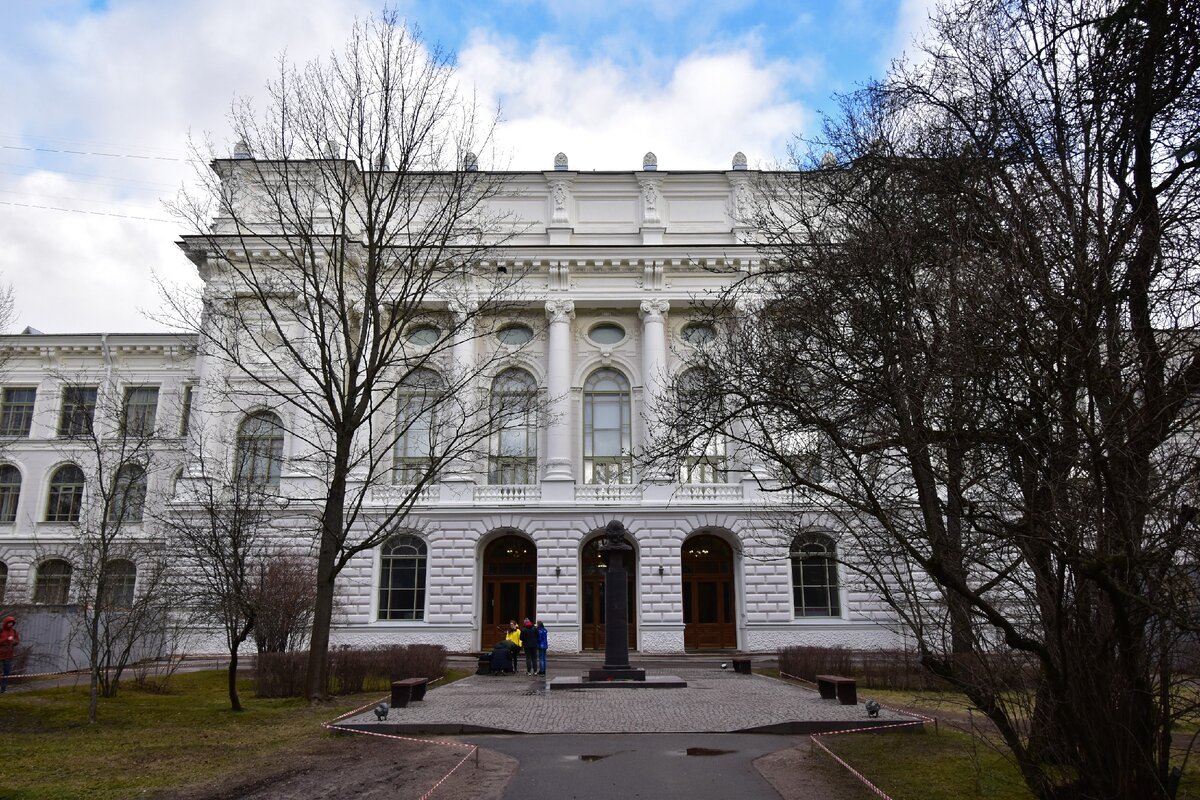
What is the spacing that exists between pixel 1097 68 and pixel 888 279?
9.11ft

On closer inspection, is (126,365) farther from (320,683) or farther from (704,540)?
(320,683)

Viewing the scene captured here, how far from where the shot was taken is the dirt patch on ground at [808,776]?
9219mm

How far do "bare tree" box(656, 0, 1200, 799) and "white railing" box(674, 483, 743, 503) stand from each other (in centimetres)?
2520

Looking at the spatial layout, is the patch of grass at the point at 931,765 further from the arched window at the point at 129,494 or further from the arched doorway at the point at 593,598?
the arched doorway at the point at 593,598

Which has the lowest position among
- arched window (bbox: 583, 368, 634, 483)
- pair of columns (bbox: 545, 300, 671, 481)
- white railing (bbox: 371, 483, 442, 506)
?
white railing (bbox: 371, 483, 442, 506)

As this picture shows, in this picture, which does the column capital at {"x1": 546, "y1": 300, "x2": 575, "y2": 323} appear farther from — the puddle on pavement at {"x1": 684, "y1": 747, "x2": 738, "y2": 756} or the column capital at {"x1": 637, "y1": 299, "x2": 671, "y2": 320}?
the puddle on pavement at {"x1": 684, "y1": 747, "x2": 738, "y2": 756}

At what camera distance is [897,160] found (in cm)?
1016

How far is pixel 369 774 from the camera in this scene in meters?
10.2

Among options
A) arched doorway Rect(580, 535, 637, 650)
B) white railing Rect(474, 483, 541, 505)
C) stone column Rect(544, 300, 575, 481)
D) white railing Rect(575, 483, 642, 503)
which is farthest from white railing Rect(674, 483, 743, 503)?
white railing Rect(474, 483, 541, 505)

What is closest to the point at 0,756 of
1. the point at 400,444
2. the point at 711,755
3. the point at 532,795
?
the point at 532,795

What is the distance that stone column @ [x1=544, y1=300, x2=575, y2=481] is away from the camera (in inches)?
1419

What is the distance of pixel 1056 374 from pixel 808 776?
20.2 ft

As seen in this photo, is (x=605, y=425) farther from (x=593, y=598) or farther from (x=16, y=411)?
(x=16, y=411)

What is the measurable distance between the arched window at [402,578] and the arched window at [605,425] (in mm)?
7969
